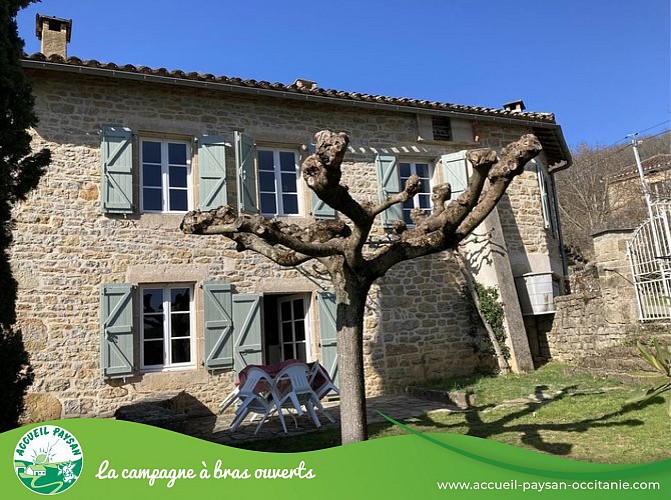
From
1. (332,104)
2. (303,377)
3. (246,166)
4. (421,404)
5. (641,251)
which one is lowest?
(421,404)

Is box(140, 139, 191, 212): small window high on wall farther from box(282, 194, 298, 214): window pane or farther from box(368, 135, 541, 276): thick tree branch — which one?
box(368, 135, 541, 276): thick tree branch

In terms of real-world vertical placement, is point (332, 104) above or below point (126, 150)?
above

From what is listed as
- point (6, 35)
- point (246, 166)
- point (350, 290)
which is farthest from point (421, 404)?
point (6, 35)

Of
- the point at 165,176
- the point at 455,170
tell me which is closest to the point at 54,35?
the point at 165,176

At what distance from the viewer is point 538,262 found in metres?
10.6

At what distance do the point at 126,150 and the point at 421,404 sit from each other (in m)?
5.73

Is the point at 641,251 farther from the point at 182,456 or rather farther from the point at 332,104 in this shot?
the point at 182,456

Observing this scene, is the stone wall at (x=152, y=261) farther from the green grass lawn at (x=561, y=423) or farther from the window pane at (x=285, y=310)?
the green grass lawn at (x=561, y=423)

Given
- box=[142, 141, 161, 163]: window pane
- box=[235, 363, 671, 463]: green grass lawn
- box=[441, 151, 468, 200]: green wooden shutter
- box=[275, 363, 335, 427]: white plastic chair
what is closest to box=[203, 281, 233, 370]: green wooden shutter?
box=[275, 363, 335, 427]: white plastic chair

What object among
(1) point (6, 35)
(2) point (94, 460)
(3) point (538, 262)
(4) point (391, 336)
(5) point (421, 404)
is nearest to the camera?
(2) point (94, 460)

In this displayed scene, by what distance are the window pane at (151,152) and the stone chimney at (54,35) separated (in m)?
1.89

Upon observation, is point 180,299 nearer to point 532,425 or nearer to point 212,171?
point 212,171

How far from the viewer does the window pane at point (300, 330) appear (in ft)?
29.6

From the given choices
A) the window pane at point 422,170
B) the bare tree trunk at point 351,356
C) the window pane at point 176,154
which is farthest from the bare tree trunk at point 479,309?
the bare tree trunk at point 351,356
